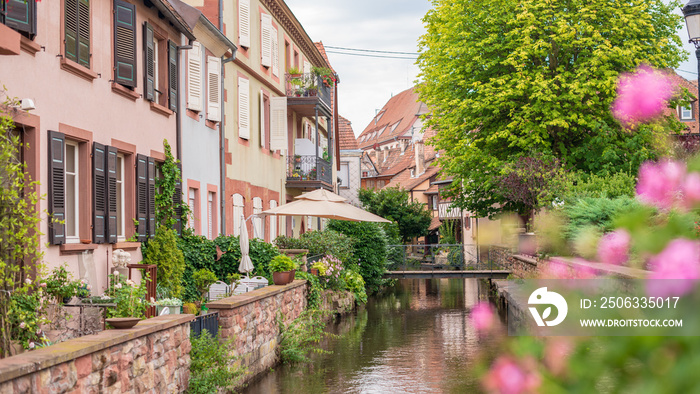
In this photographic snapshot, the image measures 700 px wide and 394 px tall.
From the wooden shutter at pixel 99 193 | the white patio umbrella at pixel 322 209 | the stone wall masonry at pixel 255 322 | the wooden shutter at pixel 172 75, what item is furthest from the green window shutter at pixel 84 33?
the white patio umbrella at pixel 322 209

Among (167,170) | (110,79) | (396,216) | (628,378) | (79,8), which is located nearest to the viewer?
(628,378)

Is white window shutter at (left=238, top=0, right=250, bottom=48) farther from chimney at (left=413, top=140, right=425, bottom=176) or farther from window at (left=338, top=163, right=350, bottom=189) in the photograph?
chimney at (left=413, top=140, right=425, bottom=176)

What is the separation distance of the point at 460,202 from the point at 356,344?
1436cm

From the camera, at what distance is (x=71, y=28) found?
11.1 m

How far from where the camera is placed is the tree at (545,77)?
25.4m

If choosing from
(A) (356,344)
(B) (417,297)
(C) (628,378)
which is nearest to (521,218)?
(B) (417,297)

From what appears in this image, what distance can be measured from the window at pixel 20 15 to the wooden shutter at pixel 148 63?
4161mm

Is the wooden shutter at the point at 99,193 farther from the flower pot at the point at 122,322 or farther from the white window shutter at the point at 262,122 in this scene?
the white window shutter at the point at 262,122

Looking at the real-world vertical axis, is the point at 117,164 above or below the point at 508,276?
above

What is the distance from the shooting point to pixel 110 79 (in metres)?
12.5

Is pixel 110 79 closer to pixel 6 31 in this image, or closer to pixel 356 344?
pixel 6 31

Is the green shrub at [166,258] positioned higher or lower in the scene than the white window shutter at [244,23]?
lower

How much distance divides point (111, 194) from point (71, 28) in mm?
2454

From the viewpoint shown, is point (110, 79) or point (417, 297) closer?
point (110, 79)
